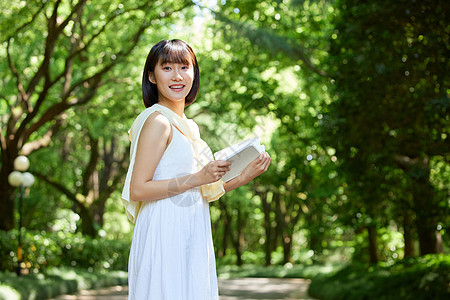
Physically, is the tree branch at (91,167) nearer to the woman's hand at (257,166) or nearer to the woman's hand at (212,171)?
the woman's hand at (257,166)

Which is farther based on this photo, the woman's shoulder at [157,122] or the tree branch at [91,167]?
the tree branch at [91,167]

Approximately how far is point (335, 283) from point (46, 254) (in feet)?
25.4

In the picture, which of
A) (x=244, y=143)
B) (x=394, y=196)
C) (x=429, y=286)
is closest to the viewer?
(x=244, y=143)

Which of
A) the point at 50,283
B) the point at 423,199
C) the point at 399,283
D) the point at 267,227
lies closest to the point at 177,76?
the point at 423,199

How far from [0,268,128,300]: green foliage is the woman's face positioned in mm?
8252

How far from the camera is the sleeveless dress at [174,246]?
7.20 feet

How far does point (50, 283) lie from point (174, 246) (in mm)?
12412

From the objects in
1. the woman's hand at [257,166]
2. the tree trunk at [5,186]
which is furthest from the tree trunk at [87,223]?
the woman's hand at [257,166]

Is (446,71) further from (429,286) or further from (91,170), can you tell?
(91,170)

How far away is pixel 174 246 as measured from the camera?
7.27 feet

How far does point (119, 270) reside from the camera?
2216 centimetres

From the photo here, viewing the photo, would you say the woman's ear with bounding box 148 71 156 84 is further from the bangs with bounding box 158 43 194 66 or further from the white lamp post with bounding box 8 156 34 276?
the white lamp post with bounding box 8 156 34 276

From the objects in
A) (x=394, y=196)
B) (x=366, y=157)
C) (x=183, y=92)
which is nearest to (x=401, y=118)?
(x=366, y=157)

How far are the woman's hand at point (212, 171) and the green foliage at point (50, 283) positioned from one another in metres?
8.44
